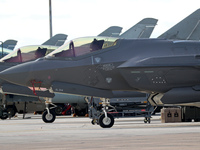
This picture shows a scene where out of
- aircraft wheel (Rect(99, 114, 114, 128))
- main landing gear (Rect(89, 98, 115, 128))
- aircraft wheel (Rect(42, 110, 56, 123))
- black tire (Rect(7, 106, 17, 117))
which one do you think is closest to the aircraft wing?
main landing gear (Rect(89, 98, 115, 128))

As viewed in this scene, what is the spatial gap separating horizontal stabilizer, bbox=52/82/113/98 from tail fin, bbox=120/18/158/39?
18392 millimetres

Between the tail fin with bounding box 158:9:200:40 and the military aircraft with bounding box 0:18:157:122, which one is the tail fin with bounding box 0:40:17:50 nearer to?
the military aircraft with bounding box 0:18:157:122

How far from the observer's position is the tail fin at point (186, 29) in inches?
883

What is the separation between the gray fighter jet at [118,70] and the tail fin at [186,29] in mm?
4403

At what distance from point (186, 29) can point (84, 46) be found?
6246mm

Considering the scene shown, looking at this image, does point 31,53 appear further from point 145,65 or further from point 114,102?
point 145,65

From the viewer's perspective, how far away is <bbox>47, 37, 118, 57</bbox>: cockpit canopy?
58.7 feet

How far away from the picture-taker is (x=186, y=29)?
22578 mm

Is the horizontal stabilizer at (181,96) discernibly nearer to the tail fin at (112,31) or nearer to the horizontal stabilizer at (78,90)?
the horizontal stabilizer at (78,90)

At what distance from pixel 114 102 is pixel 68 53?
161 inches

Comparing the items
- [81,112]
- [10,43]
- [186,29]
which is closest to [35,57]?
[186,29]

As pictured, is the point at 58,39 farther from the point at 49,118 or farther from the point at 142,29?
the point at 49,118

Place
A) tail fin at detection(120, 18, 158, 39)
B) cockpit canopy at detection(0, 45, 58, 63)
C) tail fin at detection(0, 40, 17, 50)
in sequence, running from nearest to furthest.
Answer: cockpit canopy at detection(0, 45, 58, 63) < tail fin at detection(120, 18, 158, 39) < tail fin at detection(0, 40, 17, 50)

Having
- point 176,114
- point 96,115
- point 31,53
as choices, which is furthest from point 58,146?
point 31,53
